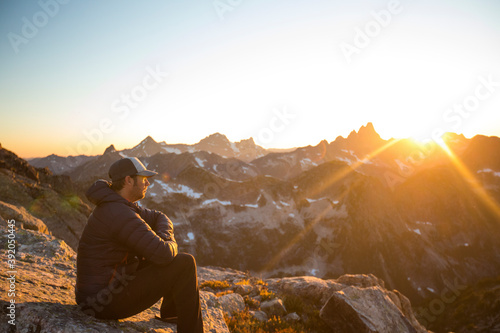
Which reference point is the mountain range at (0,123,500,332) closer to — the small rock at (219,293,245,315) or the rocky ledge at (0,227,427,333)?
the rocky ledge at (0,227,427,333)

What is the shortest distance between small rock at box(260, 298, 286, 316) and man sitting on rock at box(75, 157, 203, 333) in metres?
7.45

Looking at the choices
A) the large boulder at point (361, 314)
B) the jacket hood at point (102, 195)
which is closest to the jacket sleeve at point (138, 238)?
the jacket hood at point (102, 195)

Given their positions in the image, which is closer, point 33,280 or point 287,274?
point 33,280

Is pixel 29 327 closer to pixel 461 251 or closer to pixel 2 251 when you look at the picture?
pixel 2 251

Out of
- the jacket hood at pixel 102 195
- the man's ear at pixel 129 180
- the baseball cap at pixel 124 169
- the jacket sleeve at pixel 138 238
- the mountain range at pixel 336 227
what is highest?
the baseball cap at pixel 124 169

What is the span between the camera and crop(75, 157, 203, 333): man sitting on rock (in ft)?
12.9

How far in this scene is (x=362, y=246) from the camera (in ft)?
476

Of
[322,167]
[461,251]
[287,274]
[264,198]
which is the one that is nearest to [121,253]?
[287,274]

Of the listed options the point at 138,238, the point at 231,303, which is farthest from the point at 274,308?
the point at 138,238

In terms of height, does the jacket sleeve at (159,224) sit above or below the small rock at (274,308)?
above

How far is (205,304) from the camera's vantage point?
7.64 m

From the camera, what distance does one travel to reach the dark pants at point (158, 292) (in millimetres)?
4059

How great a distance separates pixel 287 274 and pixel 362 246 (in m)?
52.8

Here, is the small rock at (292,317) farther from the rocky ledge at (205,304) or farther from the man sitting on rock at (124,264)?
the man sitting on rock at (124,264)
